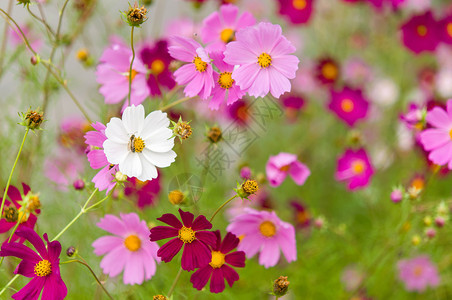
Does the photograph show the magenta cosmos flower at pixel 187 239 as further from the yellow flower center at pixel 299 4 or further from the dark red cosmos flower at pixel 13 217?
the yellow flower center at pixel 299 4

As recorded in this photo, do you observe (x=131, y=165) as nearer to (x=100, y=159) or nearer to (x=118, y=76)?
(x=100, y=159)

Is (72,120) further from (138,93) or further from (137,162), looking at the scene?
(137,162)

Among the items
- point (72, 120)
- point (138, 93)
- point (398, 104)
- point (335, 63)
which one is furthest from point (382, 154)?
point (138, 93)

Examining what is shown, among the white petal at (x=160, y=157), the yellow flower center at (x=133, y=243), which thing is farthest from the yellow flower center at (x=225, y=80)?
the yellow flower center at (x=133, y=243)

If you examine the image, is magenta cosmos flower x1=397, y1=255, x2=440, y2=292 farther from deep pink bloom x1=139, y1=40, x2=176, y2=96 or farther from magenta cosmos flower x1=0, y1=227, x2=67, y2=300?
magenta cosmos flower x1=0, y1=227, x2=67, y2=300

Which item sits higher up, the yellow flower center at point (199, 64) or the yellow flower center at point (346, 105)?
the yellow flower center at point (199, 64)
